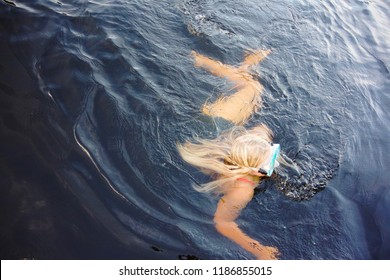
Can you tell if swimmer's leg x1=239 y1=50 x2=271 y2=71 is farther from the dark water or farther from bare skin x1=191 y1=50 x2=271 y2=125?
the dark water

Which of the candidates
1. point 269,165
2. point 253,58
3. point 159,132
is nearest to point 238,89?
point 253,58

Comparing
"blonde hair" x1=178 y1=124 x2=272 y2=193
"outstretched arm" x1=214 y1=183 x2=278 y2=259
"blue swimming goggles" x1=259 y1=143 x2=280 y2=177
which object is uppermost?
"blue swimming goggles" x1=259 y1=143 x2=280 y2=177

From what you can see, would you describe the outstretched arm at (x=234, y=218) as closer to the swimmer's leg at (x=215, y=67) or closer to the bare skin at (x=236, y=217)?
the bare skin at (x=236, y=217)

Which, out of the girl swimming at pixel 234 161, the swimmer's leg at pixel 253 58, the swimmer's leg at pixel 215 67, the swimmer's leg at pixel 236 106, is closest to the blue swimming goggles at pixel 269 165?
the girl swimming at pixel 234 161

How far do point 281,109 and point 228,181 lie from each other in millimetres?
1914

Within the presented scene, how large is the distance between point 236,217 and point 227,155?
752 mm

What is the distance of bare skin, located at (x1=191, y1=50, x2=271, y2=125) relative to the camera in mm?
4987

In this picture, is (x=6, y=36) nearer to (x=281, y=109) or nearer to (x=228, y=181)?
(x=228, y=181)

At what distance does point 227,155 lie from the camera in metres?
4.23

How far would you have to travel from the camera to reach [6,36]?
17.0ft

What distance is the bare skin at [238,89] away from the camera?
4987mm

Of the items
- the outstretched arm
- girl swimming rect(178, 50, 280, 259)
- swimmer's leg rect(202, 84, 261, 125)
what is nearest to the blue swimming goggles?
girl swimming rect(178, 50, 280, 259)

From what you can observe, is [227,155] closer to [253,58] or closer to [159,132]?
[159,132]

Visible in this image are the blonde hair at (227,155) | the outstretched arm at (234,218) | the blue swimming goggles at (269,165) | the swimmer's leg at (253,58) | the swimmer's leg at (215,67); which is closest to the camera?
the blue swimming goggles at (269,165)
